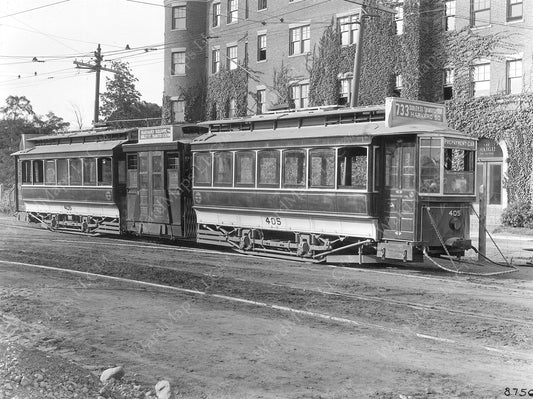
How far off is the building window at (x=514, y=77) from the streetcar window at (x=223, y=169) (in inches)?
640

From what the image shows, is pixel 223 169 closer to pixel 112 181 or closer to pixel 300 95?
pixel 112 181

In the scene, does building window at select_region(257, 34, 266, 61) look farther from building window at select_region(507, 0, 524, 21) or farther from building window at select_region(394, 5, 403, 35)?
building window at select_region(507, 0, 524, 21)

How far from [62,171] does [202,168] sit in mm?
8114

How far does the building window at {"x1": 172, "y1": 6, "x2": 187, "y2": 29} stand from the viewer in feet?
143

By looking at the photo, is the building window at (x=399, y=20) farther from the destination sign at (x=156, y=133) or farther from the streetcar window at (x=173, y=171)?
the streetcar window at (x=173, y=171)

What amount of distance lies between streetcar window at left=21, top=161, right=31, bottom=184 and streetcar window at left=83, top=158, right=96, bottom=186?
181 inches

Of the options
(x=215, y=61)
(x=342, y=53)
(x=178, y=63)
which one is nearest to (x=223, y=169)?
(x=342, y=53)

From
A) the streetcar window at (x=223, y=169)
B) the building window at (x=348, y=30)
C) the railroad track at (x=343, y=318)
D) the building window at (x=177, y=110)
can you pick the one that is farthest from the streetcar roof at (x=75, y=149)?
the building window at (x=177, y=110)

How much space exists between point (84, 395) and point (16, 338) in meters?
2.53

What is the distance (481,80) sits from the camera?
28.6 meters

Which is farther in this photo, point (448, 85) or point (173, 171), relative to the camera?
point (448, 85)

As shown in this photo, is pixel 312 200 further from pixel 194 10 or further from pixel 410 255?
pixel 194 10

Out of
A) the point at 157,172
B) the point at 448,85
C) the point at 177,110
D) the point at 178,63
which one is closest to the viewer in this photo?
the point at 157,172

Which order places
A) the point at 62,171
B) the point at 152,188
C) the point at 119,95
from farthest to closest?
the point at 119,95, the point at 62,171, the point at 152,188
